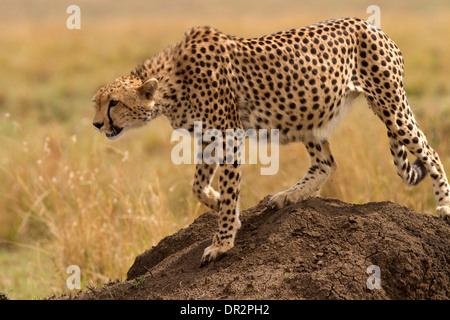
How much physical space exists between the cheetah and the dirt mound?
204 mm

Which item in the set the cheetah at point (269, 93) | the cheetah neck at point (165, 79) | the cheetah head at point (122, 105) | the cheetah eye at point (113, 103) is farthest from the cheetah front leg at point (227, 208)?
the cheetah eye at point (113, 103)

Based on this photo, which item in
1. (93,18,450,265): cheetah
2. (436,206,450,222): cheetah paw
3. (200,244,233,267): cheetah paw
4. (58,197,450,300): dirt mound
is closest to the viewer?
(58,197,450,300): dirt mound

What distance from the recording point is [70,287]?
536cm

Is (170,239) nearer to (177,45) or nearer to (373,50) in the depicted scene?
(177,45)

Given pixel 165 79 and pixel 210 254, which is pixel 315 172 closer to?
pixel 210 254

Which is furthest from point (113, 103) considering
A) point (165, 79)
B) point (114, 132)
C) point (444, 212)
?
point (444, 212)

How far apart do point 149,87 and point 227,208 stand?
2.68 feet

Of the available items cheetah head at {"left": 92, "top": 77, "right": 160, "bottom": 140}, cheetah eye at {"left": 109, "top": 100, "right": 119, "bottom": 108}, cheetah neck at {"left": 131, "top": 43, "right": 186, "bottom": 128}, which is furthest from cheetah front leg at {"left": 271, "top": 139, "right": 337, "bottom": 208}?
cheetah eye at {"left": 109, "top": 100, "right": 119, "bottom": 108}

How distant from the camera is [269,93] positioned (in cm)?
427

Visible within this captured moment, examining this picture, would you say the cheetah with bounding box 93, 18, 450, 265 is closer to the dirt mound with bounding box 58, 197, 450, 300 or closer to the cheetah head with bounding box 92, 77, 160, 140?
the cheetah head with bounding box 92, 77, 160, 140

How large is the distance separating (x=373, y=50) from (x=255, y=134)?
0.92m

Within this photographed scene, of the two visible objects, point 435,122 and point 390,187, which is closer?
point 390,187

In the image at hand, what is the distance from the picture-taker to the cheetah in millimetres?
4047
